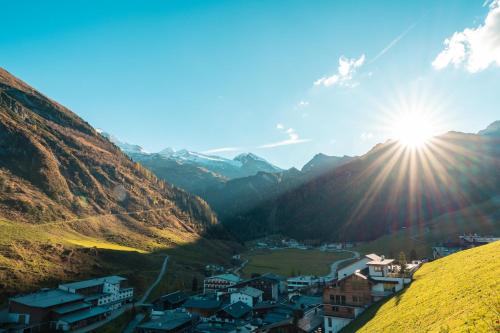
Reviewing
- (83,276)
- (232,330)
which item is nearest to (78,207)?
(83,276)

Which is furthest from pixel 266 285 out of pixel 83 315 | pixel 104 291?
pixel 83 315

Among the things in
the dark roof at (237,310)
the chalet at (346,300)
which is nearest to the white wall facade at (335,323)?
the chalet at (346,300)

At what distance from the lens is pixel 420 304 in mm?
34688

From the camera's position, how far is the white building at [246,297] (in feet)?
327

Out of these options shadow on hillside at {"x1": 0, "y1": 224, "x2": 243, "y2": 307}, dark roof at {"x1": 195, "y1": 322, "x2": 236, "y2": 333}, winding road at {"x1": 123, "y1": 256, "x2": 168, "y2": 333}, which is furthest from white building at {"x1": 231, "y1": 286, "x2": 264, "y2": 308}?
shadow on hillside at {"x1": 0, "y1": 224, "x2": 243, "y2": 307}

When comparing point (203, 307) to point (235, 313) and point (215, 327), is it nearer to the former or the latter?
point (235, 313)

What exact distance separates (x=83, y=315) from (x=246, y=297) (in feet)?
147

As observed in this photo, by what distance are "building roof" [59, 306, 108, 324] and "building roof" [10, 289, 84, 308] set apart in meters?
3.74

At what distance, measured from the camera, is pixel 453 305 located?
2786 centimetres

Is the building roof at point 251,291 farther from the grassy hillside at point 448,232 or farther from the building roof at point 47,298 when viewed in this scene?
the grassy hillside at point 448,232

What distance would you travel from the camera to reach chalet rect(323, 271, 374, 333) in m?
55.4

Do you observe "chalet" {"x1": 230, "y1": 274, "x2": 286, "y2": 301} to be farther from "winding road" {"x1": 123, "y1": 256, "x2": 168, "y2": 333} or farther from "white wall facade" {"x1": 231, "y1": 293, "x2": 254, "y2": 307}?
"winding road" {"x1": 123, "y1": 256, "x2": 168, "y2": 333}

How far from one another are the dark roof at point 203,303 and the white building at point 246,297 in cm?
489

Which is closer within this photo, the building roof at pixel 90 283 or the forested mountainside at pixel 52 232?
the building roof at pixel 90 283
